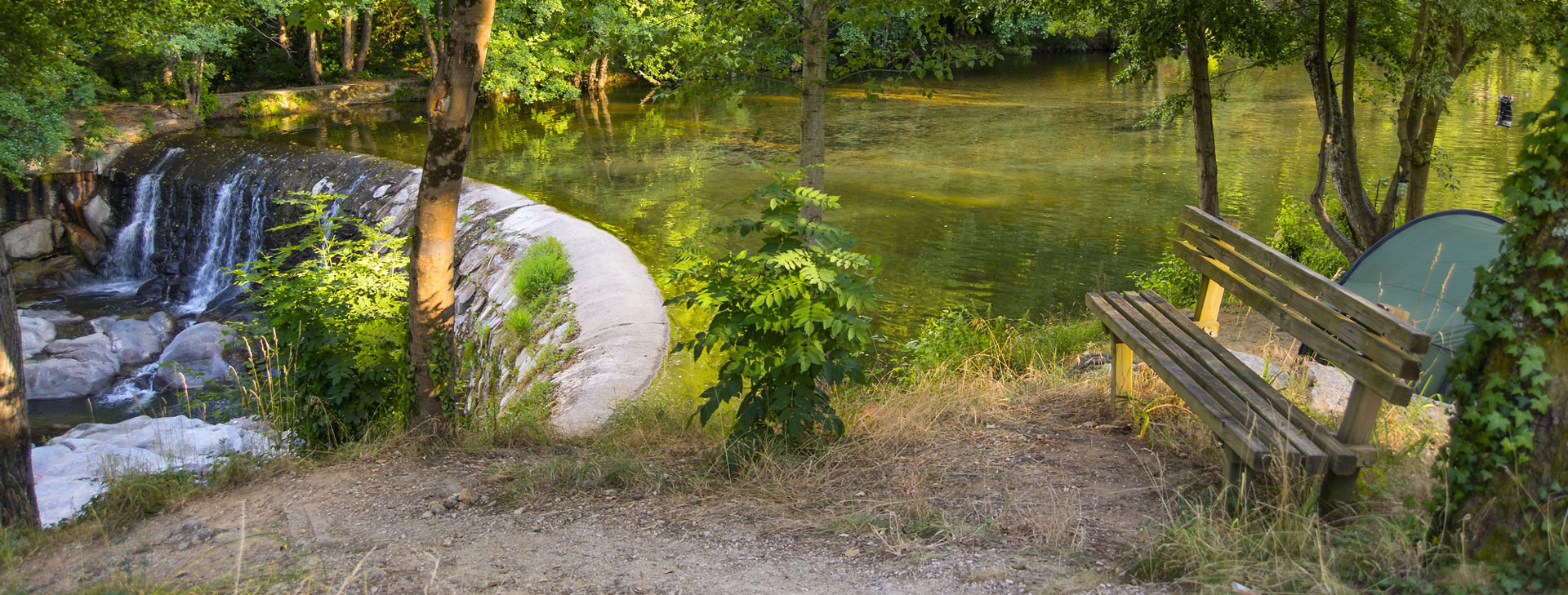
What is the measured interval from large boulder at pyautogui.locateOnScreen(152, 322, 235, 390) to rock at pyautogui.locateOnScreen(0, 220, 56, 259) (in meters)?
4.67

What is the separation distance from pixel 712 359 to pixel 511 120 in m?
17.7

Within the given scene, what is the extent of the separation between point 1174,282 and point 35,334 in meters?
12.8

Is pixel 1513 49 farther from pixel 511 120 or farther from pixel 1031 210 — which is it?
pixel 511 120

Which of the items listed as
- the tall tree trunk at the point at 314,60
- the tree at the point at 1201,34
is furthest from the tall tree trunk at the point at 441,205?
the tall tree trunk at the point at 314,60

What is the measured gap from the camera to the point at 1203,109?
896cm

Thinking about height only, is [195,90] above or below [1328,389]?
above

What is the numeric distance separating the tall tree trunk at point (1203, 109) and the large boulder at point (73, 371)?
11656 mm

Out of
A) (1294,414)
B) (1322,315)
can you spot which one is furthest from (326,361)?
(1322,315)

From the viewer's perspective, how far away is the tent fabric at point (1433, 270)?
19.6ft

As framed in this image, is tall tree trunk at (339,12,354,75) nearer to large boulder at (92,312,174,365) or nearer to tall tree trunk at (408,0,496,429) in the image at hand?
large boulder at (92,312,174,365)

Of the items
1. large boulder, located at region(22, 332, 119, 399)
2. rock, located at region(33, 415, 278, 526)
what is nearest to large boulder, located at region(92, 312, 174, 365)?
large boulder, located at region(22, 332, 119, 399)

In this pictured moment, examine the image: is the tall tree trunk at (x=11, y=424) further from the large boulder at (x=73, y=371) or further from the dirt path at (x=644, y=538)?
the large boulder at (x=73, y=371)

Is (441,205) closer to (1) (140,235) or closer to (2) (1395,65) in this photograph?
(2) (1395,65)

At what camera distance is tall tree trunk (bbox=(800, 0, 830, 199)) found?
5.91 metres
